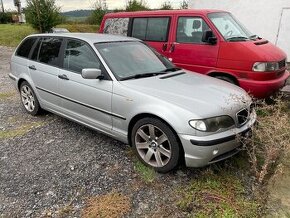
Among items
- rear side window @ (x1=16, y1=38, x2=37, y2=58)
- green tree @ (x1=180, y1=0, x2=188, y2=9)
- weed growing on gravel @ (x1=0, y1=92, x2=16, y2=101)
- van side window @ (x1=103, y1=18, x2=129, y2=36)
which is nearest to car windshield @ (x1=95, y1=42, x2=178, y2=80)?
rear side window @ (x1=16, y1=38, x2=37, y2=58)

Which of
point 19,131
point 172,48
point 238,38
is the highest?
point 238,38

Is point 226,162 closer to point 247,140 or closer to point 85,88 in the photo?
point 247,140

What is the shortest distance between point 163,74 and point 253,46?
227 cm

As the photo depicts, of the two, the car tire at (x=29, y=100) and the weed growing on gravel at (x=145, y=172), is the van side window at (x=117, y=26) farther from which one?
the weed growing on gravel at (x=145, y=172)

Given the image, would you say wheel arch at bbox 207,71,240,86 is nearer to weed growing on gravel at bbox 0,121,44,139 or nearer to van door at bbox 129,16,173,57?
van door at bbox 129,16,173,57

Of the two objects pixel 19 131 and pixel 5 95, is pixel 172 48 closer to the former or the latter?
pixel 19 131

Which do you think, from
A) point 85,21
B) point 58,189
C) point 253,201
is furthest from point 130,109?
point 85,21

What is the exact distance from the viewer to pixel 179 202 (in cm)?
337

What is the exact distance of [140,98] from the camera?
12.9 feet

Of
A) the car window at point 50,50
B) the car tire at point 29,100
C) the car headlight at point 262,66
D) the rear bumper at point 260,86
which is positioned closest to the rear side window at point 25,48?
the car window at point 50,50

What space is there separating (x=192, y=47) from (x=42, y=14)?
15022 millimetres

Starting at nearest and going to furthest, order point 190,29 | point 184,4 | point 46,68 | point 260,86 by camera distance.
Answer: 1. point 46,68
2. point 260,86
3. point 190,29
4. point 184,4

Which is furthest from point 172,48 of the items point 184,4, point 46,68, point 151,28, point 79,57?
point 184,4

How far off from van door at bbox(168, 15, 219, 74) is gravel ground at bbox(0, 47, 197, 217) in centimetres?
263
